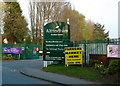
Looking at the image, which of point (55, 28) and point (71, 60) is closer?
point (71, 60)

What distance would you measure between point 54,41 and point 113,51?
24.9 ft

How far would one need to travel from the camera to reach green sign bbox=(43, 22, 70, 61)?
25266 millimetres

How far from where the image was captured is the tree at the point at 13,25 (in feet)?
184

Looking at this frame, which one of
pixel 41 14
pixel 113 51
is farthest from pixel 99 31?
pixel 113 51

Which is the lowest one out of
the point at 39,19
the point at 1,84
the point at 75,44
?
the point at 1,84

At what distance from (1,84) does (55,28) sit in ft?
38.6

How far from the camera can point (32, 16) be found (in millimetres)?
63469

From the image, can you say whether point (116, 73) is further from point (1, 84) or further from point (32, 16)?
point (32, 16)

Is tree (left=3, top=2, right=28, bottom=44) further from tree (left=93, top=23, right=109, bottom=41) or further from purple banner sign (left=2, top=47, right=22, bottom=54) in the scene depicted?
tree (left=93, top=23, right=109, bottom=41)

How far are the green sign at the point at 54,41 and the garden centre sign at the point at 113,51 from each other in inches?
259

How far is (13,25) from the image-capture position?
57.2m

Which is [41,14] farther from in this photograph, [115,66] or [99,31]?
[115,66]

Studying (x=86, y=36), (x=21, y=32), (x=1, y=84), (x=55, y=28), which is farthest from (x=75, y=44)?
(x=86, y=36)

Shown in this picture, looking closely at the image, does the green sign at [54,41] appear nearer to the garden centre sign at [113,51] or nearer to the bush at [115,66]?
the garden centre sign at [113,51]
